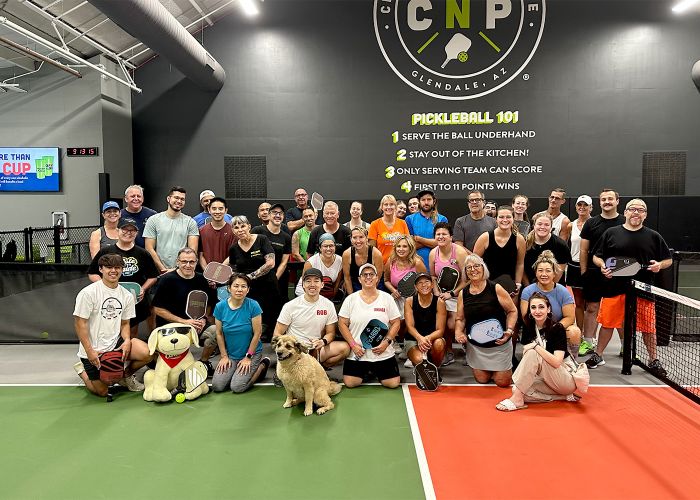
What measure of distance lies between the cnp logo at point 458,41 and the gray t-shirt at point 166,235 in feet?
32.5

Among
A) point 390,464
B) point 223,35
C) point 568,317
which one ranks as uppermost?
point 223,35

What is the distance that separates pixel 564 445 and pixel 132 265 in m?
5.12

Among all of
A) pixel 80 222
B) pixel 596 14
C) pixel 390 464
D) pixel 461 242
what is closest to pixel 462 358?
pixel 461 242

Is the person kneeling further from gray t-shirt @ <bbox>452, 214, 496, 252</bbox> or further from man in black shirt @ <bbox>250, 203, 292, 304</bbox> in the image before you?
man in black shirt @ <bbox>250, 203, 292, 304</bbox>

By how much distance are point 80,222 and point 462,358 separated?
11628mm

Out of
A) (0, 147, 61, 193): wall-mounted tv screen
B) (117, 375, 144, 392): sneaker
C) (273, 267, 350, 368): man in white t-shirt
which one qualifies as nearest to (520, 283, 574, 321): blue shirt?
(273, 267, 350, 368): man in white t-shirt

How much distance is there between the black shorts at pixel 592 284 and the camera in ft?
22.4

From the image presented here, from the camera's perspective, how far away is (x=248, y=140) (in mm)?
15086

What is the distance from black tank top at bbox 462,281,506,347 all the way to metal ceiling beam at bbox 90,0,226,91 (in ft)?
24.9

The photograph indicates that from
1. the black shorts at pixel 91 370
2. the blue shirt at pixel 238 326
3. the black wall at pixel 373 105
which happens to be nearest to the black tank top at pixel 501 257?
the blue shirt at pixel 238 326

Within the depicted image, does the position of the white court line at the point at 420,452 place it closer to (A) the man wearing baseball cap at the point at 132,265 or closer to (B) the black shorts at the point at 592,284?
(B) the black shorts at the point at 592,284

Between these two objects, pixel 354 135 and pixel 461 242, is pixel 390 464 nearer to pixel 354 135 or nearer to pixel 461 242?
pixel 461 242

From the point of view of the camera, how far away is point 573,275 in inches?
305

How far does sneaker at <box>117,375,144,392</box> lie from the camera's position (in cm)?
571
